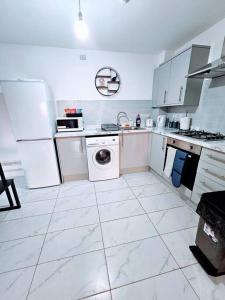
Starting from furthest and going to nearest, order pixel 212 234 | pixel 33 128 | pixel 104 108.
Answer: pixel 104 108
pixel 33 128
pixel 212 234

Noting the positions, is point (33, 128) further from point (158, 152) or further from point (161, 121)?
point (161, 121)

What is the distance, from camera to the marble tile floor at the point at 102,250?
3.35 ft

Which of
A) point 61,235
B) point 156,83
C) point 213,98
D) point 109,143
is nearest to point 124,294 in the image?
point 61,235

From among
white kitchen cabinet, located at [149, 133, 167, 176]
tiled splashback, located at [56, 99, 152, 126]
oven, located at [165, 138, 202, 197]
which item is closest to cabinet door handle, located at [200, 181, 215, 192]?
oven, located at [165, 138, 202, 197]

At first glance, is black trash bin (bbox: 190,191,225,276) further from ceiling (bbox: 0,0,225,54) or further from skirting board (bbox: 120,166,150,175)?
ceiling (bbox: 0,0,225,54)

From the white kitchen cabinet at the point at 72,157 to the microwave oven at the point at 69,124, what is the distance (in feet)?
0.78

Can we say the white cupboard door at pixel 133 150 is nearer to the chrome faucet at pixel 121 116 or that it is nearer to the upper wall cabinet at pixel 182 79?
the chrome faucet at pixel 121 116

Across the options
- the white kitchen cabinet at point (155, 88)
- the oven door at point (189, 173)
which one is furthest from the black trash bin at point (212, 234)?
the white kitchen cabinet at point (155, 88)

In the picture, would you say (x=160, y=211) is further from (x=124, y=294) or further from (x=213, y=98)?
(x=213, y=98)

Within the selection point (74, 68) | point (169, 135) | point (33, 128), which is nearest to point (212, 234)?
point (169, 135)

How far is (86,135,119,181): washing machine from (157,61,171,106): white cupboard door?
1.17 meters

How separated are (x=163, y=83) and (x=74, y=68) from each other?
66.8 inches

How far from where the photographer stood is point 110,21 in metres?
1.75

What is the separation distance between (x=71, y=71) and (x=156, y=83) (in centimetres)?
170
